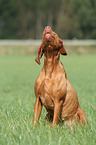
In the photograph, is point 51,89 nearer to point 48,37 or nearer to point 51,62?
point 51,62

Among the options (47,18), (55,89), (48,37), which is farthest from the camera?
(47,18)

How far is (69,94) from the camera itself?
3.73 metres

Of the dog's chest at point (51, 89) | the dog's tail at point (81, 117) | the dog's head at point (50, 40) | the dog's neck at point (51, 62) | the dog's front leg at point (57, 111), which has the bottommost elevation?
the dog's tail at point (81, 117)

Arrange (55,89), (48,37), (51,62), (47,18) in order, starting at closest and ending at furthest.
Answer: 1. (48,37)
2. (55,89)
3. (51,62)
4. (47,18)

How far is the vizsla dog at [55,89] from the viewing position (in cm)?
356

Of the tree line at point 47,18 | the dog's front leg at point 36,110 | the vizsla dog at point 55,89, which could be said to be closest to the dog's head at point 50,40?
the vizsla dog at point 55,89

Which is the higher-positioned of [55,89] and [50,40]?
[50,40]

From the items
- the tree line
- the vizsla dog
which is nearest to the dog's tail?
the vizsla dog

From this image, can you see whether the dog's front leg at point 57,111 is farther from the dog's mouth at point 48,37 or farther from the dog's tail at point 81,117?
the dog's mouth at point 48,37

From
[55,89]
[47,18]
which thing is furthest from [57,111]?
[47,18]

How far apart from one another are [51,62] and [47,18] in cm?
→ 7236

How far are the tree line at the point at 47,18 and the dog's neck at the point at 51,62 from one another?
224ft

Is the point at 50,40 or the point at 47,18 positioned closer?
the point at 50,40

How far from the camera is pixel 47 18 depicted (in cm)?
7469
